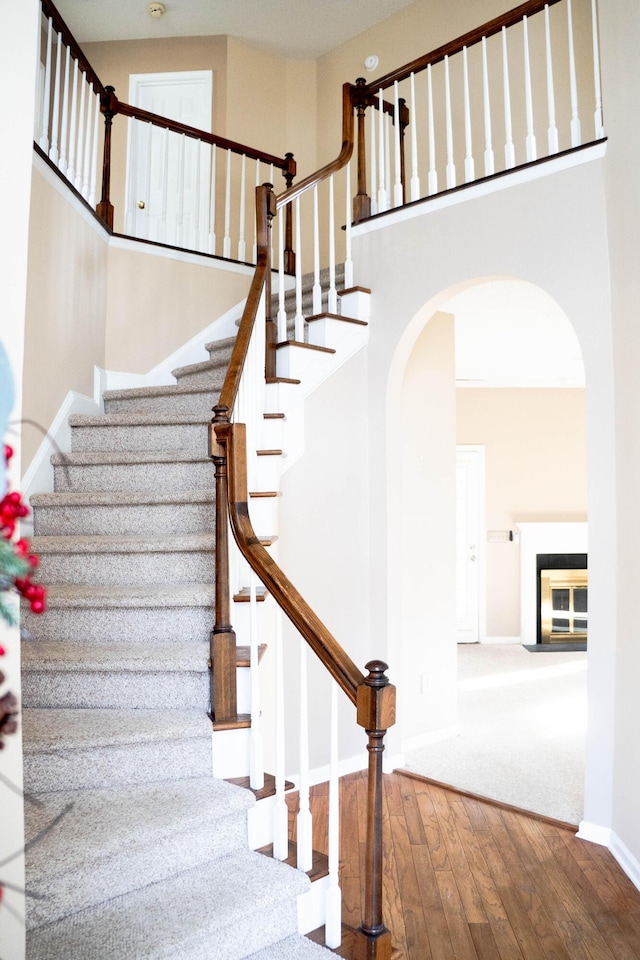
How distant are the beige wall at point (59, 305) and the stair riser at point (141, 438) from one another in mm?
218

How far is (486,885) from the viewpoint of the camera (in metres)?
2.84

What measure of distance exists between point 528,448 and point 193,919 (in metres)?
7.22

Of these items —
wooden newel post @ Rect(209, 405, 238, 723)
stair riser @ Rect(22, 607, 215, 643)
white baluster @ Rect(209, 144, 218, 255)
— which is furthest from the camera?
white baluster @ Rect(209, 144, 218, 255)

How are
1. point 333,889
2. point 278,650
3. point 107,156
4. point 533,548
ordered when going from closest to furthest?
point 333,889 < point 278,650 < point 107,156 < point 533,548

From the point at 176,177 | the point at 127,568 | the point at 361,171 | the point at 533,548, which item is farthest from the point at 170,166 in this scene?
the point at 533,548

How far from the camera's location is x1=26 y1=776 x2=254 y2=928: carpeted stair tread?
6.23ft

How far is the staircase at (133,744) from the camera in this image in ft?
6.27

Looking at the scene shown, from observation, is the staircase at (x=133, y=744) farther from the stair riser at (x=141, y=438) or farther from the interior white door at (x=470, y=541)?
the interior white door at (x=470, y=541)

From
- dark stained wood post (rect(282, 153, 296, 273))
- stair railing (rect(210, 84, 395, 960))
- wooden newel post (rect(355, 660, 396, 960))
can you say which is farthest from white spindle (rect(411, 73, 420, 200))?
wooden newel post (rect(355, 660, 396, 960))

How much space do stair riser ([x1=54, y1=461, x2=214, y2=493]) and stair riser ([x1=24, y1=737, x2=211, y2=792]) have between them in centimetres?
145

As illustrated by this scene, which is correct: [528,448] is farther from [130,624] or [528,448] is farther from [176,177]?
[130,624]

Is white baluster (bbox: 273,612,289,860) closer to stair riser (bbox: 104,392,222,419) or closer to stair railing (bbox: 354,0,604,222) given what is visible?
stair riser (bbox: 104,392,222,419)

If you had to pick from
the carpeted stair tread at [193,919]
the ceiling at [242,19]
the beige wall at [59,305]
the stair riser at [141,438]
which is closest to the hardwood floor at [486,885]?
the carpeted stair tread at [193,919]

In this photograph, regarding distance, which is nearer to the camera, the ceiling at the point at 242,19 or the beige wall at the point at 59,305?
the beige wall at the point at 59,305
